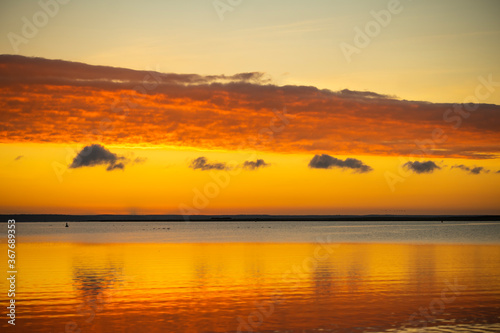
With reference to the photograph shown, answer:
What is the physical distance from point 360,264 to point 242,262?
10.0m

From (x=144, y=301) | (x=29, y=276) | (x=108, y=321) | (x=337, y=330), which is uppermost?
(x=29, y=276)

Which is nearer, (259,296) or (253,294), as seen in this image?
(259,296)

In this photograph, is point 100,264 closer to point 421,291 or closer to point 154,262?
point 154,262

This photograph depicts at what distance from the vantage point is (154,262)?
49281 mm

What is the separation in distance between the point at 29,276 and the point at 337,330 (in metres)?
24.5

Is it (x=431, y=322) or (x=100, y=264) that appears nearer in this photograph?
(x=431, y=322)

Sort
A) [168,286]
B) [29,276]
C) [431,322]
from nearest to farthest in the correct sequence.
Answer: [431,322], [168,286], [29,276]

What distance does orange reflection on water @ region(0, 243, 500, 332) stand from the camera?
23.7 m

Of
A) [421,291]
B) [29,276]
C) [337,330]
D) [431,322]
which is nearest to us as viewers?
[337,330]

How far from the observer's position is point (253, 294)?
31.0 m

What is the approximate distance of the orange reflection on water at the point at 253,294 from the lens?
2373 cm

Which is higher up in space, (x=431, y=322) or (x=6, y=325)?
(x=6, y=325)

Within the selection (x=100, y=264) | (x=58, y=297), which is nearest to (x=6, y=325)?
(x=58, y=297)

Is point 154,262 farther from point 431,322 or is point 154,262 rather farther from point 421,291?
point 431,322
